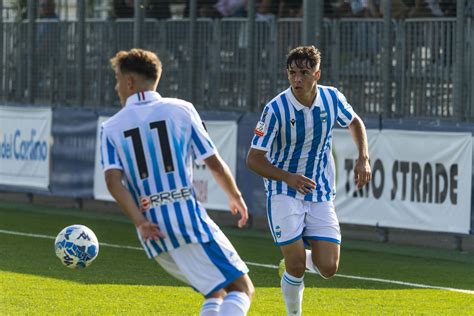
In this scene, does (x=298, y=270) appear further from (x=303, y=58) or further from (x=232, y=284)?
(x=232, y=284)

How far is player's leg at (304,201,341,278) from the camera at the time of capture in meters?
9.32

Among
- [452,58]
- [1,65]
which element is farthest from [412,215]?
[1,65]

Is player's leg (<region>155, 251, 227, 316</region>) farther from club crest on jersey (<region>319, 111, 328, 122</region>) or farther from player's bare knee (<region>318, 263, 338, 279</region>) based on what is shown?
club crest on jersey (<region>319, 111, 328, 122</region>)

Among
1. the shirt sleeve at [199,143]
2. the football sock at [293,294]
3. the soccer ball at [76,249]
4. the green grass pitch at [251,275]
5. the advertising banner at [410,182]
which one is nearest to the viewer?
the shirt sleeve at [199,143]

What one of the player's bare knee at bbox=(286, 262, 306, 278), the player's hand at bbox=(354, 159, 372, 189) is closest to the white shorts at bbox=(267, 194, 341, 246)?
the player's bare knee at bbox=(286, 262, 306, 278)

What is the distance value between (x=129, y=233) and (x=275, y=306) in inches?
248

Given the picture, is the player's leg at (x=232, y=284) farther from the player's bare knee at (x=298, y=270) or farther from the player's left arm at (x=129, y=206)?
the player's bare knee at (x=298, y=270)

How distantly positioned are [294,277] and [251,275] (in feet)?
11.3

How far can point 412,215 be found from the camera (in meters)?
15.1

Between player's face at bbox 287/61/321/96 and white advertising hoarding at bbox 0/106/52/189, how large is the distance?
11.3m

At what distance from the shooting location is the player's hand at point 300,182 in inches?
350

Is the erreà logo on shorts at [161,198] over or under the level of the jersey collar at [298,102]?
under

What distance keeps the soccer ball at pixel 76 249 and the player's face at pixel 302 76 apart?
211 cm

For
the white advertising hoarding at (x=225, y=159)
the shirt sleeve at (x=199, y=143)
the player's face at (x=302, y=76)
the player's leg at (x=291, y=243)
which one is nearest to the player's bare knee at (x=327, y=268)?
the player's leg at (x=291, y=243)
